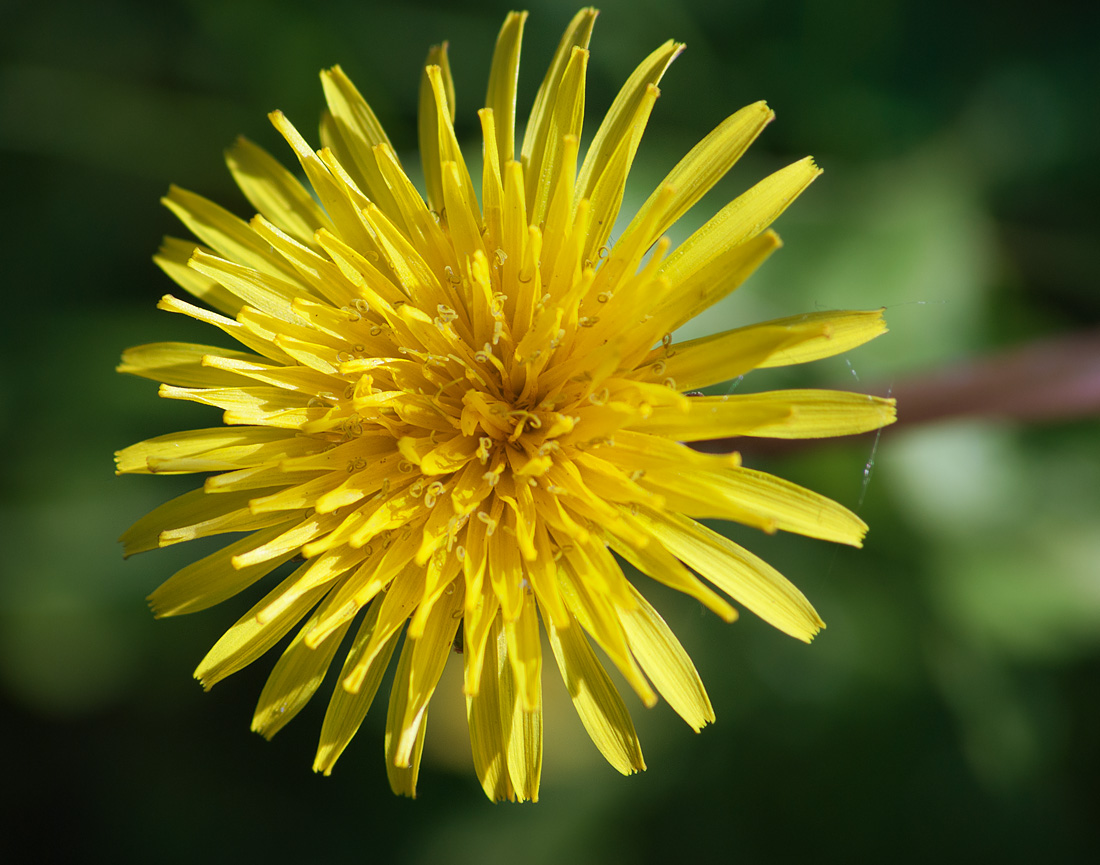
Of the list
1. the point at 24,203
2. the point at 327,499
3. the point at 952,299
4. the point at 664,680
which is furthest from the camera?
the point at 24,203

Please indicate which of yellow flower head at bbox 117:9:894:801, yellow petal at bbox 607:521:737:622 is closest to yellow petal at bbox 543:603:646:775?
yellow flower head at bbox 117:9:894:801

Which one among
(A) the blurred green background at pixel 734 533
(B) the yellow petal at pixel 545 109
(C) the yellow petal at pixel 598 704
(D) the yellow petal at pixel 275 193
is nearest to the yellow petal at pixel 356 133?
(D) the yellow petal at pixel 275 193

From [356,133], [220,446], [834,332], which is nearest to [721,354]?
[834,332]

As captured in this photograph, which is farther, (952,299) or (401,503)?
(952,299)

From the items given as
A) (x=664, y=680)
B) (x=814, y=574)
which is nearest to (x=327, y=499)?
(x=664, y=680)

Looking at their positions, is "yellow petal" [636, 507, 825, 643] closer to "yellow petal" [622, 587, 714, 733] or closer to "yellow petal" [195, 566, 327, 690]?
"yellow petal" [622, 587, 714, 733]

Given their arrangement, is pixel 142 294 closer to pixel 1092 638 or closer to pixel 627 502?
pixel 627 502
